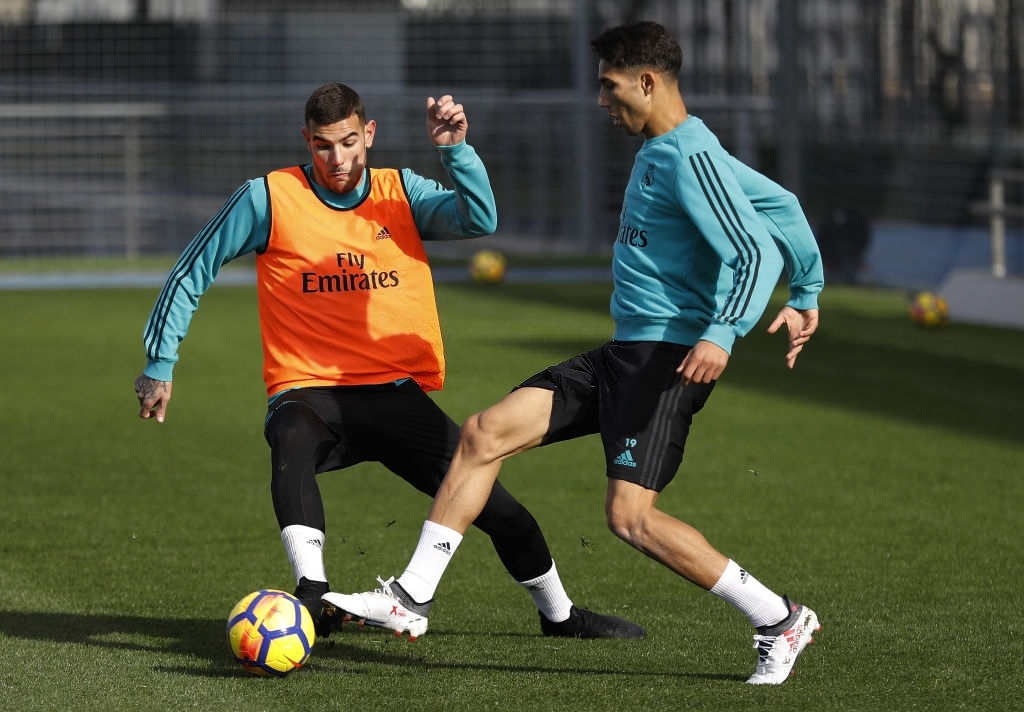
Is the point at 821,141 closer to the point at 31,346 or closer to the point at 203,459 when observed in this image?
the point at 31,346

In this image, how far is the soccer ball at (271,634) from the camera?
4973 millimetres

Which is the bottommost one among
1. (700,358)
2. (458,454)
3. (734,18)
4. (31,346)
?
(31,346)

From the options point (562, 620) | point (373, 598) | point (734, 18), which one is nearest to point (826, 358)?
point (562, 620)

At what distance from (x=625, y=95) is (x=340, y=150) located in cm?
99

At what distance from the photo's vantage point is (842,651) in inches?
213

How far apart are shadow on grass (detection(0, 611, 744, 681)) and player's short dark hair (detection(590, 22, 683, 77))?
72.1 inches

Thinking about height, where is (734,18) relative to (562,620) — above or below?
above

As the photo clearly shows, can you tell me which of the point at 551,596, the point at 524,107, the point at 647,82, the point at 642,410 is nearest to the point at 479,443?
the point at 642,410

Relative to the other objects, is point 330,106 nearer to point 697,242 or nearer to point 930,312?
point 697,242

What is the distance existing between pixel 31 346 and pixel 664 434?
35.2 feet

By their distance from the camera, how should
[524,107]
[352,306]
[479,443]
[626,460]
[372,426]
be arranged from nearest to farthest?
1. [626,460]
2. [479,443]
3. [372,426]
4. [352,306]
5. [524,107]

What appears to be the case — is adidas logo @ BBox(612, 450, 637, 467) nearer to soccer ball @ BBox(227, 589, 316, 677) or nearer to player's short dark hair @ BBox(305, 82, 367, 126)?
soccer ball @ BBox(227, 589, 316, 677)

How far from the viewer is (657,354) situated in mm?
5055

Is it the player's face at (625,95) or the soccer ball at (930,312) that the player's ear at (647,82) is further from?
the soccer ball at (930,312)
